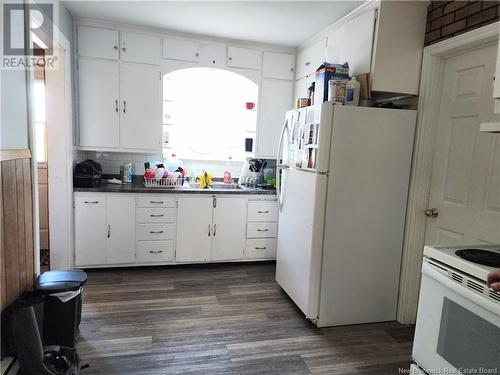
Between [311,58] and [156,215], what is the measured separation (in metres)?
2.29

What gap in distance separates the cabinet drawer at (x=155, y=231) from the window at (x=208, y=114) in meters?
0.94

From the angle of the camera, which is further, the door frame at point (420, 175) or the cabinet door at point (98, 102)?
the cabinet door at point (98, 102)

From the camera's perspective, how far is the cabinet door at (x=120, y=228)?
10.5 ft

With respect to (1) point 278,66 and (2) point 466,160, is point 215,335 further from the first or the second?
(1) point 278,66

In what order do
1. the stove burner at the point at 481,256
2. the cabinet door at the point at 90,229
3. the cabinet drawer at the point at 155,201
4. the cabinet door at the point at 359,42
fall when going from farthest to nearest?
the cabinet drawer at the point at 155,201, the cabinet door at the point at 90,229, the cabinet door at the point at 359,42, the stove burner at the point at 481,256

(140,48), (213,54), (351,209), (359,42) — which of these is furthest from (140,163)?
(359,42)

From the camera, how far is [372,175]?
238 cm

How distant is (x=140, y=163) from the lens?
3.75 m

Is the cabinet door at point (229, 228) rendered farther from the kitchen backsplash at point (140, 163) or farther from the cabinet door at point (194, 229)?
the kitchen backsplash at point (140, 163)

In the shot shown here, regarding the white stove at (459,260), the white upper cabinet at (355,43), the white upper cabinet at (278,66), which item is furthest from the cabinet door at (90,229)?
the white stove at (459,260)

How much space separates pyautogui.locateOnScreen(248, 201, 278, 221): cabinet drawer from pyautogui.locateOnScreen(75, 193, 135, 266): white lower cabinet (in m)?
1.22

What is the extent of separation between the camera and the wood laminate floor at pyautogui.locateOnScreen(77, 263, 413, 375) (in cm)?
200

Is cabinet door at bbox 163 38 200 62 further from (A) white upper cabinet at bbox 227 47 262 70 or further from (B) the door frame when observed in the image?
(B) the door frame

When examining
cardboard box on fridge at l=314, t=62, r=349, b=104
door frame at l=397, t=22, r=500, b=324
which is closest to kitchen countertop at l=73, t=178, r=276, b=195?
cardboard box on fridge at l=314, t=62, r=349, b=104
